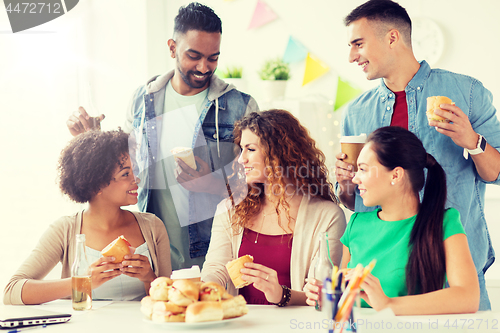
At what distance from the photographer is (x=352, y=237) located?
61.0 inches

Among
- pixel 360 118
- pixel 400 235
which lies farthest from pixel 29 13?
pixel 400 235

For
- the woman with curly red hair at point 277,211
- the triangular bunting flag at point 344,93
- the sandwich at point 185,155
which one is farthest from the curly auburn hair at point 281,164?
the triangular bunting flag at point 344,93

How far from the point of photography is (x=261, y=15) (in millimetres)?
3439

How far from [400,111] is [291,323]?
42.1 inches

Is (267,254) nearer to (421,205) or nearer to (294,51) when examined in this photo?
(421,205)

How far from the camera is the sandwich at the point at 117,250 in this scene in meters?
1.52

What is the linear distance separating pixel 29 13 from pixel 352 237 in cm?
288

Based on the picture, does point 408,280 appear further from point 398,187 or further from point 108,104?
point 108,104

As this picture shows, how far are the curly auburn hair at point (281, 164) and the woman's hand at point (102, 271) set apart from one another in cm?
51

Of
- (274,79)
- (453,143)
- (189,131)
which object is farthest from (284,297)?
(274,79)

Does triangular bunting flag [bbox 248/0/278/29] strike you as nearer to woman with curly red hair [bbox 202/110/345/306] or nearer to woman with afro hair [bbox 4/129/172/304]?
woman with curly red hair [bbox 202/110/345/306]

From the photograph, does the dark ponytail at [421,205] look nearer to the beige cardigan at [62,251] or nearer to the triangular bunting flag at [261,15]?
the beige cardigan at [62,251]

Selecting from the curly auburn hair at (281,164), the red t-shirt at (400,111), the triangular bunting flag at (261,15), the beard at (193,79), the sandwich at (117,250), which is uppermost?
the triangular bunting flag at (261,15)

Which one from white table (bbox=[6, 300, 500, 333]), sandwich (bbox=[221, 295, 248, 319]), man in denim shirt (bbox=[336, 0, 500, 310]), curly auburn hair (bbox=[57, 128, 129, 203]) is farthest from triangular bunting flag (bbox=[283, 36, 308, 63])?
sandwich (bbox=[221, 295, 248, 319])
